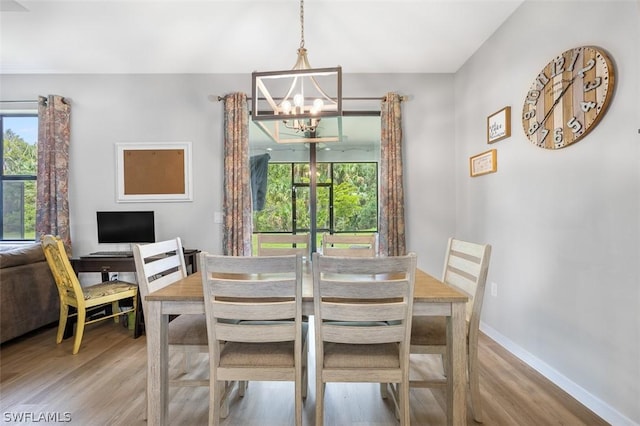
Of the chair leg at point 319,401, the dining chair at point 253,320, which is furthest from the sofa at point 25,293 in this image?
the chair leg at point 319,401

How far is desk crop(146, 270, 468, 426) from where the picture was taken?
4.48 ft

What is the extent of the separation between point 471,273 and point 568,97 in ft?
4.21

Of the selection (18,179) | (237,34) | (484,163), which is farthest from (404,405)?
(18,179)

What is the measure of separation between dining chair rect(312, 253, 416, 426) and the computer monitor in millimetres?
2661

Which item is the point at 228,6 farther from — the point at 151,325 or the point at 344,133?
the point at 151,325

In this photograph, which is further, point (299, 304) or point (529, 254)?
point (529, 254)

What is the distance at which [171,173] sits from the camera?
3.47 m

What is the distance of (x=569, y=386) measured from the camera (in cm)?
185

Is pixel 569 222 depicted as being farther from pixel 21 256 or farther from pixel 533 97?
pixel 21 256

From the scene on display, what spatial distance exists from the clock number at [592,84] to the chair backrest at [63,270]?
12.5 feet

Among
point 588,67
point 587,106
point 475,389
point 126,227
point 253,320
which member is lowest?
point 475,389

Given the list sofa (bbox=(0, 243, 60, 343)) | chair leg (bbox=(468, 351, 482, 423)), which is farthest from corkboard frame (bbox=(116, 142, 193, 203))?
chair leg (bbox=(468, 351, 482, 423))

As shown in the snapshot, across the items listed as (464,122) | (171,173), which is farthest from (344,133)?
(171,173)

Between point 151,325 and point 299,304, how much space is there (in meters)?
0.73
